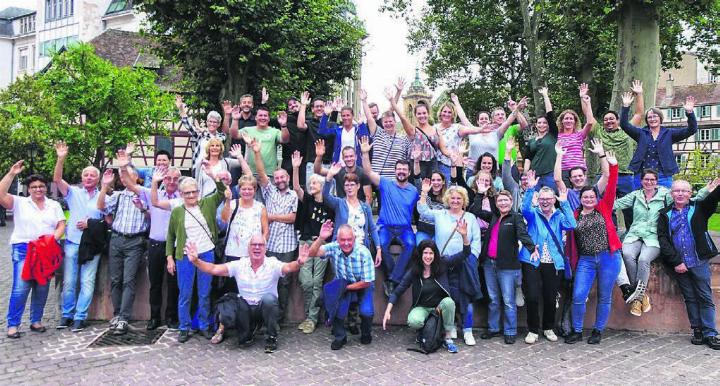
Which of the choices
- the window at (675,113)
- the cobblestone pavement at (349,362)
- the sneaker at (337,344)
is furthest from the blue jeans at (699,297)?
the window at (675,113)

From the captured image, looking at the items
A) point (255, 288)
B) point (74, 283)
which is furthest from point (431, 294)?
point (74, 283)

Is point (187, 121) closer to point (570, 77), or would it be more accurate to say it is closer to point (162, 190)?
point (162, 190)

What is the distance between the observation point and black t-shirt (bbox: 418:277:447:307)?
265 inches

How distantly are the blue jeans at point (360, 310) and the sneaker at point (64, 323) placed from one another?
12.3 ft

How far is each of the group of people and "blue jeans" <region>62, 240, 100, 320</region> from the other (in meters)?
0.02

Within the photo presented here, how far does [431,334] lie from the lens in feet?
21.4

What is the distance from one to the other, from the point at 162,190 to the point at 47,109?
1261 inches

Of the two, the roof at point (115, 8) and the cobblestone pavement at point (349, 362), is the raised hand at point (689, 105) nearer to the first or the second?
the cobblestone pavement at point (349, 362)

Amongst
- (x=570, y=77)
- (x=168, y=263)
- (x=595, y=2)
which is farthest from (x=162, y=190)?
(x=570, y=77)

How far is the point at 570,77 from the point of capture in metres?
24.1

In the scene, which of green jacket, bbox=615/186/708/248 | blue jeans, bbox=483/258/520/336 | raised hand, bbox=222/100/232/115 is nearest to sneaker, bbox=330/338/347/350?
blue jeans, bbox=483/258/520/336

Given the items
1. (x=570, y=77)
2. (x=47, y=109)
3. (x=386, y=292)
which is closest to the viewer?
(x=386, y=292)

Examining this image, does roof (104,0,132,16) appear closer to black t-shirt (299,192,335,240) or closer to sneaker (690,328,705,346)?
black t-shirt (299,192,335,240)

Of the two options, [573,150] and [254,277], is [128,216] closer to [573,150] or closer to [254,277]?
[254,277]
